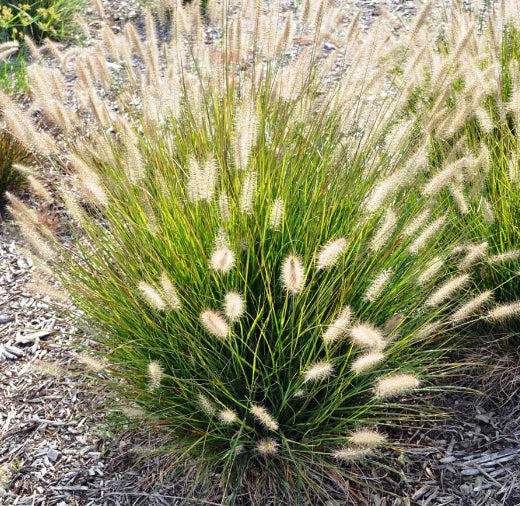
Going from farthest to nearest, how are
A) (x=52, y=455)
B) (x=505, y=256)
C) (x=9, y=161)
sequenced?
1. (x=9, y=161)
2. (x=52, y=455)
3. (x=505, y=256)

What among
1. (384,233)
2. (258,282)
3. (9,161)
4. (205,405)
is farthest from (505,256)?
(9,161)

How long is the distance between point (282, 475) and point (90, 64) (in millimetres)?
2038

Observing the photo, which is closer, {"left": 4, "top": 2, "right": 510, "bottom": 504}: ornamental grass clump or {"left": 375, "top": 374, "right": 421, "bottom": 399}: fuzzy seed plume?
{"left": 375, "top": 374, "right": 421, "bottom": 399}: fuzzy seed plume

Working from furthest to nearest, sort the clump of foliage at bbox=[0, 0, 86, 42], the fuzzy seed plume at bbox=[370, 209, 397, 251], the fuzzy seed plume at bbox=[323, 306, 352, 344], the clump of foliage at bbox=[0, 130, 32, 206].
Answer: the clump of foliage at bbox=[0, 0, 86, 42] → the clump of foliage at bbox=[0, 130, 32, 206] → the fuzzy seed plume at bbox=[370, 209, 397, 251] → the fuzzy seed plume at bbox=[323, 306, 352, 344]

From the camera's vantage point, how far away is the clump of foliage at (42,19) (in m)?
6.29

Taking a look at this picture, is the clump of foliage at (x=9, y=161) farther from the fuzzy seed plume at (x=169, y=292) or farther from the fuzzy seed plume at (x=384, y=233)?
the fuzzy seed plume at (x=384, y=233)

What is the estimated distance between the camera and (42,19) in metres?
6.68

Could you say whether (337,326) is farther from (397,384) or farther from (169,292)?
(169,292)

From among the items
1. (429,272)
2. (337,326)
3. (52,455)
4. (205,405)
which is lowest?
(52,455)

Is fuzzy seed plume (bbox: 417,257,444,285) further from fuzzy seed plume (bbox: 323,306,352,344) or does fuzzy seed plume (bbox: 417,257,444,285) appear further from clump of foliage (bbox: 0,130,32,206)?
clump of foliage (bbox: 0,130,32,206)

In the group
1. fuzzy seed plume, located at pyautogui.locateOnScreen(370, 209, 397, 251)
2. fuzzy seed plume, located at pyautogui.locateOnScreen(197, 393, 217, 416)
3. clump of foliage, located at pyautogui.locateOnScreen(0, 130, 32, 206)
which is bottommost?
clump of foliage, located at pyautogui.locateOnScreen(0, 130, 32, 206)

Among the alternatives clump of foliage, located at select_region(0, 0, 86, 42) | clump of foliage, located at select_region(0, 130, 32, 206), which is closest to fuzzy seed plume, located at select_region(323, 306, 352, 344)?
clump of foliage, located at select_region(0, 130, 32, 206)

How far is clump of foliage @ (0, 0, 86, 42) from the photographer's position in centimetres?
629

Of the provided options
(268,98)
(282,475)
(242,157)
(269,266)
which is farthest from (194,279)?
(268,98)
